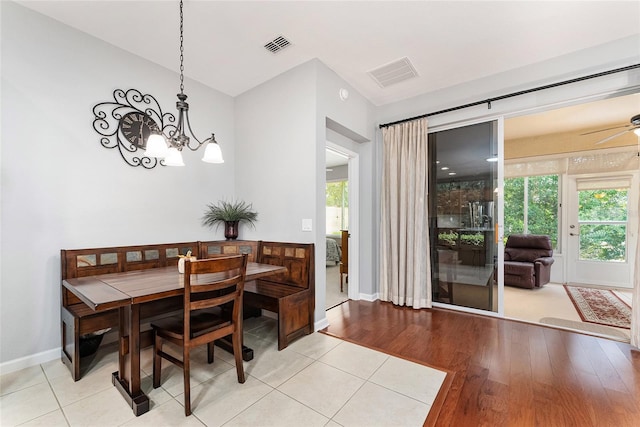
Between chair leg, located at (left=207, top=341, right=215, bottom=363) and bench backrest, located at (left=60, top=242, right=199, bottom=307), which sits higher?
bench backrest, located at (left=60, top=242, right=199, bottom=307)

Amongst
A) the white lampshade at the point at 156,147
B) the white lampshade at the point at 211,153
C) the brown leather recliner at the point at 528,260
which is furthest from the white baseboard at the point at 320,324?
the brown leather recliner at the point at 528,260

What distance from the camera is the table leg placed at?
167cm

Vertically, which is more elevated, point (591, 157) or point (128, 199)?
point (591, 157)

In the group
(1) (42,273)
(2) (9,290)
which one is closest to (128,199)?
(1) (42,273)

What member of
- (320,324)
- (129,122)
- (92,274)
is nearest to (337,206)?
(320,324)

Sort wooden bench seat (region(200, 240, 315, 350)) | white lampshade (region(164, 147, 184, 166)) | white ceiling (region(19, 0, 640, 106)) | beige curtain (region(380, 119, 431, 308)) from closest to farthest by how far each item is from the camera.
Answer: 1. white lampshade (region(164, 147, 184, 166))
2. white ceiling (region(19, 0, 640, 106))
3. wooden bench seat (region(200, 240, 315, 350))
4. beige curtain (region(380, 119, 431, 308))

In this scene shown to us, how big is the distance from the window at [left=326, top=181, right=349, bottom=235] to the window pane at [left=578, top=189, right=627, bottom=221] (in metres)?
5.21

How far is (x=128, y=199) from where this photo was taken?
8.95 feet

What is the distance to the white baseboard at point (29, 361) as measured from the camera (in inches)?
81.1

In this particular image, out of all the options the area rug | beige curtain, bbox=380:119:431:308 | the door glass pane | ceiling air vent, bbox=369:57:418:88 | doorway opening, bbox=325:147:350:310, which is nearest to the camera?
ceiling air vent, bbox=369:57:418:88

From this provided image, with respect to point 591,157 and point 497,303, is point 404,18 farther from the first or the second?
point 591,157

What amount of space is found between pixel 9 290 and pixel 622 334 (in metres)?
5.73

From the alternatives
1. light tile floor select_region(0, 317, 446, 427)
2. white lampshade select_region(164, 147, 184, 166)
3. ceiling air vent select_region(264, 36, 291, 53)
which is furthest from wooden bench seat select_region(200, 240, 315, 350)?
ceiling air vent select_region(264, 36, 291, 53)

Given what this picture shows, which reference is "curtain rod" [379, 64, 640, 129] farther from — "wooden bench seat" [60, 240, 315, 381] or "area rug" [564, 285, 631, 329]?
"area rug" [564, 285, 631, 329]
